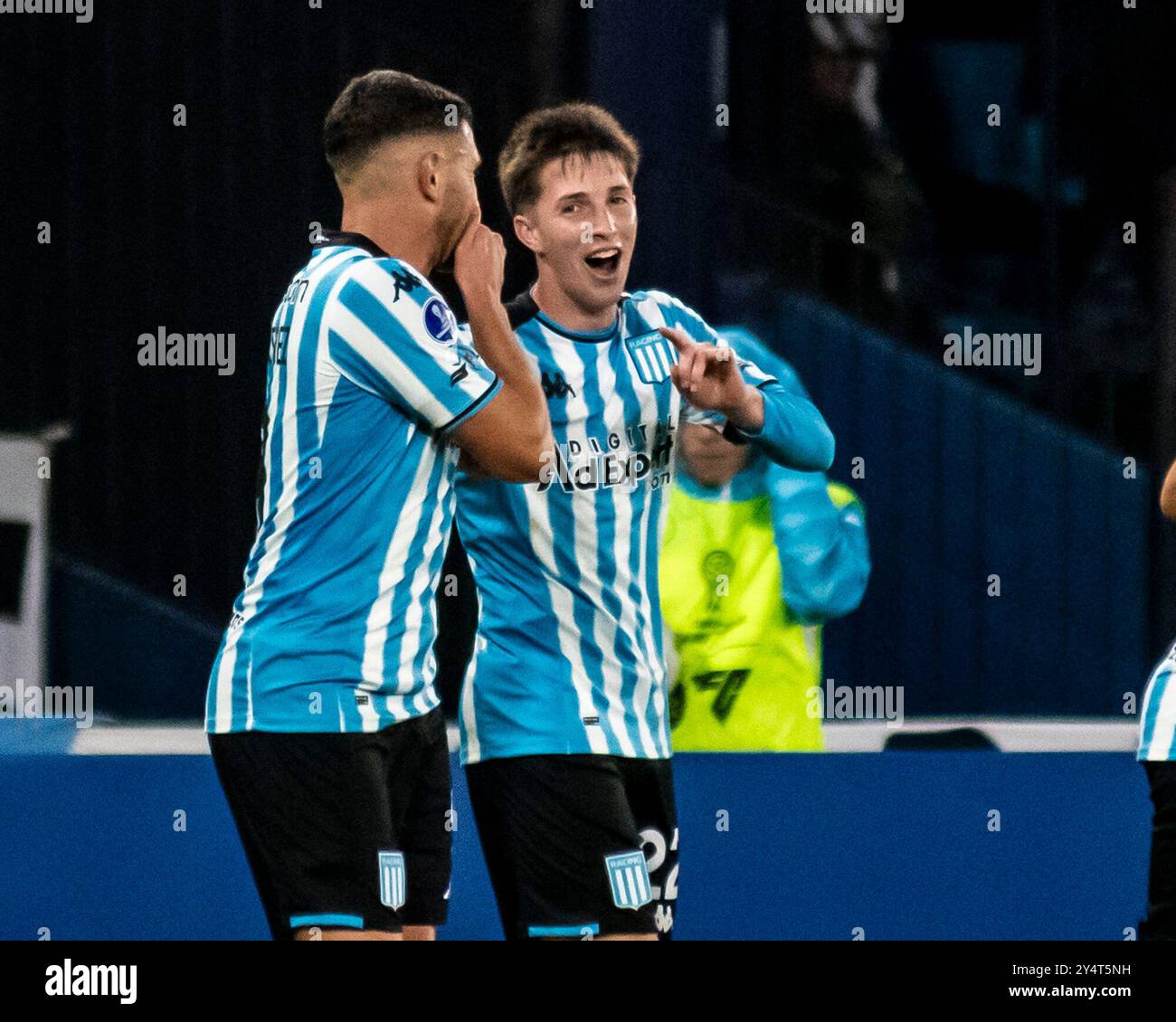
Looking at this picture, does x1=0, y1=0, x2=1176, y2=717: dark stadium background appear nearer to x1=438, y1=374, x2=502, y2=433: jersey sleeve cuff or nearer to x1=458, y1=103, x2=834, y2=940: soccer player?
x1=458, y1=103, x2=834, y2=940: soccer player

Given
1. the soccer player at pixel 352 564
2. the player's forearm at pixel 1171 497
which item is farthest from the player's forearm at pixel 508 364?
the player's forearm at pixel 1171 497

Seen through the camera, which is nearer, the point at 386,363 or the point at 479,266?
the point at 386,363

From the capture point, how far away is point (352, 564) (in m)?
3.26

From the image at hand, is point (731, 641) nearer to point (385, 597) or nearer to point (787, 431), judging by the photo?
point (787, 431)

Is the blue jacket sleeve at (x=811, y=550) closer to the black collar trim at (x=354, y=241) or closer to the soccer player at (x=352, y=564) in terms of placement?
the soccer player at (x=352, y=564)

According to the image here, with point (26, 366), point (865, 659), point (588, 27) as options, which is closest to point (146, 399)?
point (26, 366)

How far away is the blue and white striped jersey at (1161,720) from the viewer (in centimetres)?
377

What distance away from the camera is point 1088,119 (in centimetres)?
635

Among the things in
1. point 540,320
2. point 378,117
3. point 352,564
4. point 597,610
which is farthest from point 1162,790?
point 378,117

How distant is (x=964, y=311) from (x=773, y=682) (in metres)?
1.89

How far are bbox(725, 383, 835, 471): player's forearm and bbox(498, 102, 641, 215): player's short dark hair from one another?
518 millimetres

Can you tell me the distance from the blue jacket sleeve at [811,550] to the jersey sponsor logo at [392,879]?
1.63 m

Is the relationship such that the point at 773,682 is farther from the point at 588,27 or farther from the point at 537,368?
the point at 588,27

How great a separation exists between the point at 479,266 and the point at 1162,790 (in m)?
1.53
